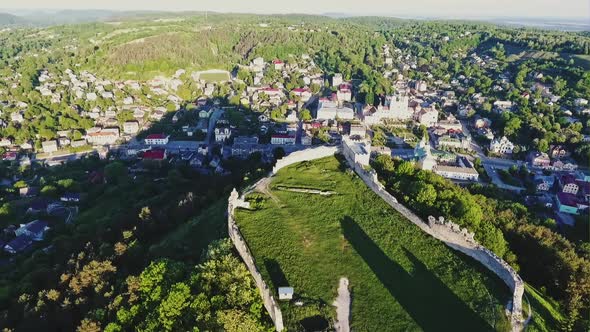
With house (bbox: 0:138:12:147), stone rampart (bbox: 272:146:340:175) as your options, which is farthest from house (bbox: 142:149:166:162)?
stone rampart (bbox: 272:146:340:175)

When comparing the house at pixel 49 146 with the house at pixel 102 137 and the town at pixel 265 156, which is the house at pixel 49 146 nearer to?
the town at pixel 265 156

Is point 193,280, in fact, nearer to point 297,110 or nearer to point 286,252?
point 286,252

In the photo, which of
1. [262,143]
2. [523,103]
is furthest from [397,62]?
[262,143]

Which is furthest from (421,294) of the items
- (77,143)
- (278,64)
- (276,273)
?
(278,64)

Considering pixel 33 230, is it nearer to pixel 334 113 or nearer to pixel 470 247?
pixel 470 247

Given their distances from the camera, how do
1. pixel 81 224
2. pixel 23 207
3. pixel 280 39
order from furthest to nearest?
pixel 280 39 → pixel 23 207 → pixel 81 224
